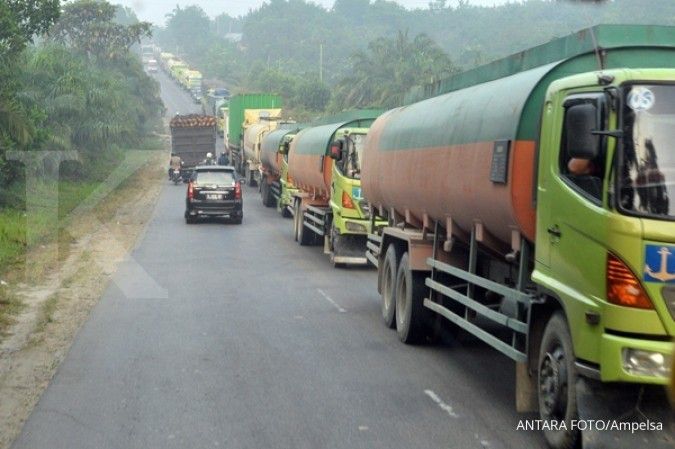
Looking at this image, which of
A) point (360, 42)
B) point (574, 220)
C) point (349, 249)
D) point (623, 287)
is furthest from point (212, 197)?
point (360, 42)

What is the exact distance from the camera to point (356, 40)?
514 ft

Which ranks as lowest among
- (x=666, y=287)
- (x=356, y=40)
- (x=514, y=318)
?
(x=514, y=318)

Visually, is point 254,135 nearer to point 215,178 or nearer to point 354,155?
point 215,178

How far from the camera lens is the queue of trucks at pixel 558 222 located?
7000 millimetres

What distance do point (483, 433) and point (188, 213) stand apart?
2406 cm

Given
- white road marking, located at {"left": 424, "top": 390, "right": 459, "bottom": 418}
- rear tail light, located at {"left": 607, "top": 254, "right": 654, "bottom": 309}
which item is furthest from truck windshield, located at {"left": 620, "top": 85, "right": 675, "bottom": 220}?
white road marking, located at {"left": 424, "top": 390, "right": 459, "bottom": 418}

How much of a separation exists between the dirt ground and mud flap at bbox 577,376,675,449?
4.29 meters

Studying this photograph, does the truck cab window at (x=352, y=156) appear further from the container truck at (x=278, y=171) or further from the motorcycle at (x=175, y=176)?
the motorcycle at (x=175, y=176)

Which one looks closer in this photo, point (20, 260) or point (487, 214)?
point (487, 214)

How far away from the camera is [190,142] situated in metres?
52.4

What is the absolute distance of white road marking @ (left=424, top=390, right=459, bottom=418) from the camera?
9375 millimetres

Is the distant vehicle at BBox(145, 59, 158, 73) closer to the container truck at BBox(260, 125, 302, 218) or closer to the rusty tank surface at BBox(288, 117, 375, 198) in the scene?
the container truck at BBox(260, 125, 302, 218)

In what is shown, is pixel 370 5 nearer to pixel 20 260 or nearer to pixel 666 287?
pixel 20 260

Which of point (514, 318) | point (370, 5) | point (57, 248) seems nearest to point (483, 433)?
point (514, 318)
